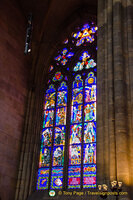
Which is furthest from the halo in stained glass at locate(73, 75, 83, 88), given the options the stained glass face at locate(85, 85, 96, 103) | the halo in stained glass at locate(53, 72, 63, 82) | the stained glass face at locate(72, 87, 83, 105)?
the halo in stained glass at locate(53, 72, 63, 82)

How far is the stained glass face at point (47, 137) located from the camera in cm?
1494

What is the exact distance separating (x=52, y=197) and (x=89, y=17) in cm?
940

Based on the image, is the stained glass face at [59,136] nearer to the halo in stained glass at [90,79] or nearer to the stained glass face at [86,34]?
the halo in stained glass at [90,79]

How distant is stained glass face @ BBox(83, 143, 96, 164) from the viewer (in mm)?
13426

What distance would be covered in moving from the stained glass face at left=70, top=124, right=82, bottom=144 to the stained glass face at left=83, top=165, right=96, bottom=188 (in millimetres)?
1311

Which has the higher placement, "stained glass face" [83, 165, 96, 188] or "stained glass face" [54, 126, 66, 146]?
"stained glass face" [54, 126, 66, 146]

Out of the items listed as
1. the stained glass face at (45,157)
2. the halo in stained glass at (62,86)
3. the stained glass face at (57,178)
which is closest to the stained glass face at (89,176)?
the stained glass face at (57,178)

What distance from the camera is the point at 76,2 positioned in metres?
16.9

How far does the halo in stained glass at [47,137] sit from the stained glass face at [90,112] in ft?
6.34

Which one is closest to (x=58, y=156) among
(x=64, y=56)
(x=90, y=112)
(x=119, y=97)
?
(x=90, y=112)

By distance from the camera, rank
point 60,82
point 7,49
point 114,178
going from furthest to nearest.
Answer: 1. point 60,82
2. point 7,49
3. point 114,178

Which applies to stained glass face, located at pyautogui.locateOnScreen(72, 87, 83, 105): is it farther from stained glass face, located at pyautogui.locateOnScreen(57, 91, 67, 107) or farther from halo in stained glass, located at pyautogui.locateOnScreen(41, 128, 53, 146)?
halo in stained glass, located at pyautogui.locateOnScreen(41, 128, 53, 146)

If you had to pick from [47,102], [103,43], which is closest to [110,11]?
[103,43]

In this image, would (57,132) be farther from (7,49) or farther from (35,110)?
(7,49)
